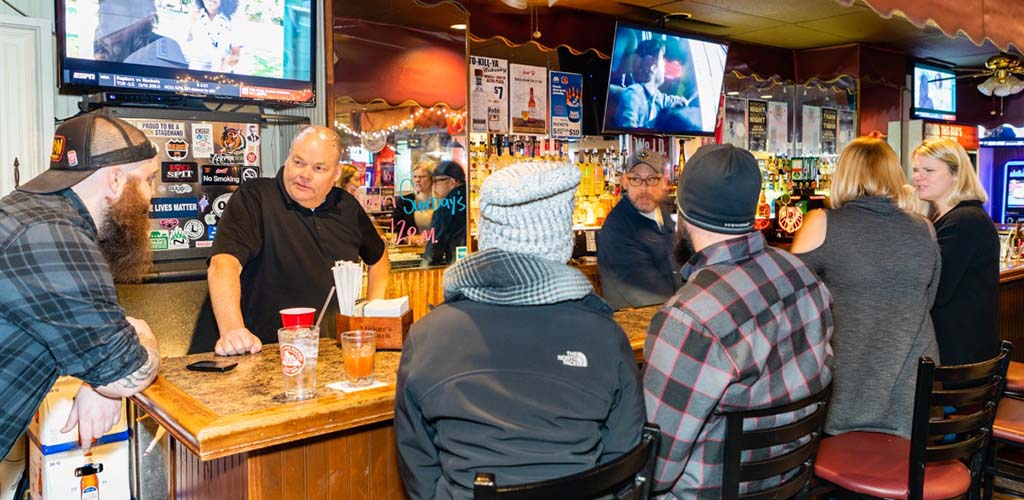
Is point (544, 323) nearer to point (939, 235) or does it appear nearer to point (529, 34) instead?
point (939, 235)

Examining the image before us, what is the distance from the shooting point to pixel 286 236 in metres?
3.24

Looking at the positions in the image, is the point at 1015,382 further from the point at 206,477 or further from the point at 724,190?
the point at 206,477

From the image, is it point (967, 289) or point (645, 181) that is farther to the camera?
point (645, 181)

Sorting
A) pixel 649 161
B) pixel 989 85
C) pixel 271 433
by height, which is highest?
pixel 989 85

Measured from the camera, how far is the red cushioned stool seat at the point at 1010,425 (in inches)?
115

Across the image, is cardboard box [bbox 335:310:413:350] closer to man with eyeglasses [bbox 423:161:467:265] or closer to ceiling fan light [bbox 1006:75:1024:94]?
man with eyeglasses [bbox 423:161:467:265]

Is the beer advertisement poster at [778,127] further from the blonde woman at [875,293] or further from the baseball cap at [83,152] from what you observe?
the baseball cap at [83,152]

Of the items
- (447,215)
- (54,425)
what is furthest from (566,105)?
(54,425)

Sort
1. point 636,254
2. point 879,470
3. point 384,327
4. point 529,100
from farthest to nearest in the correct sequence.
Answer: point 529,100, point 636,254, point 384,327, point 879,470

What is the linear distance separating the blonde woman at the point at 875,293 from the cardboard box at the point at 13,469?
11.0 feet

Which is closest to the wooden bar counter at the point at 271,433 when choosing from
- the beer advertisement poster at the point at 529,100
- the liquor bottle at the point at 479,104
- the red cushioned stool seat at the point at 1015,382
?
the red cushioned stool seat at the point at 1015,382

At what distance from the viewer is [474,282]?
5.01 feet

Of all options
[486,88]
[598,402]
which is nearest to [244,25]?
[486,88]

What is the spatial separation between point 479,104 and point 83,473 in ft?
11.5
